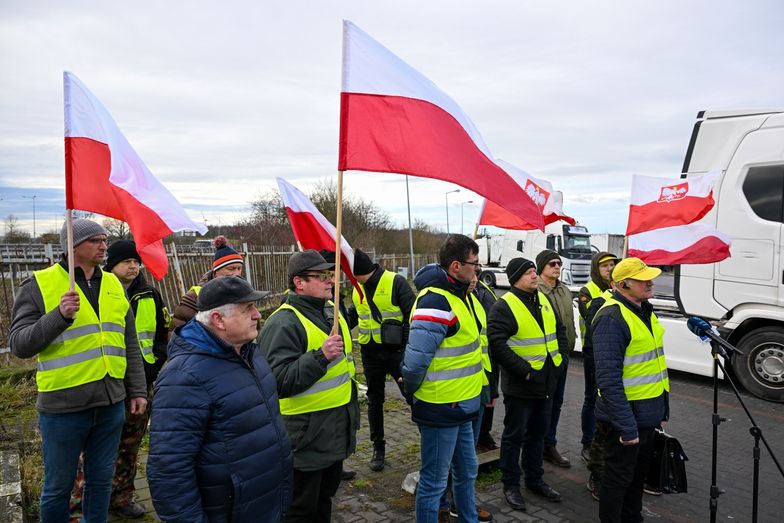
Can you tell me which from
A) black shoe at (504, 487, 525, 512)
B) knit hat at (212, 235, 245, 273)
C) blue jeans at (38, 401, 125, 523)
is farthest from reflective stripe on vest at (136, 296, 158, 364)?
black shoe at (504, 487, 525, 512)

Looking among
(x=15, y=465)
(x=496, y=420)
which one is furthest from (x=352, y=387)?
(x=496, y=420)

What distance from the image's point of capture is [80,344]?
10.1 ft

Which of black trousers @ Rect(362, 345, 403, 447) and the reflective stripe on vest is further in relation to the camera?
black trousers @ Rect(362, 345, 403, 447)

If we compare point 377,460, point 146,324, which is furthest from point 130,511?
point 377,460

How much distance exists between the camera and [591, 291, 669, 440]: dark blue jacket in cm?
334

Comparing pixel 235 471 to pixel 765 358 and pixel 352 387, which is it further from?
pixel 765 358

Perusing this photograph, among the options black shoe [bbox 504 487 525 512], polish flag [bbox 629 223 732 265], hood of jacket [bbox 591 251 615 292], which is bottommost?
black shoe [bbox 504 487 525 512]

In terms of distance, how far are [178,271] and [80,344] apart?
62.8 inches

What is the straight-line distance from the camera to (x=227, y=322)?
2271mm

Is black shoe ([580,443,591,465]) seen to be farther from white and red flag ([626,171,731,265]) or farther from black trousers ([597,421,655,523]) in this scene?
white and red flag ([626,171,731,265])

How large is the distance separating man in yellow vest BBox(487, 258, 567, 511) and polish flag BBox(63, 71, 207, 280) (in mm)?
2417

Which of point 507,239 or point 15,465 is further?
point 507,239

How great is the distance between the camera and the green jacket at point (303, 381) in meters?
2.72

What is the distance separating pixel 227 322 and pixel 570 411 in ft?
18.3
